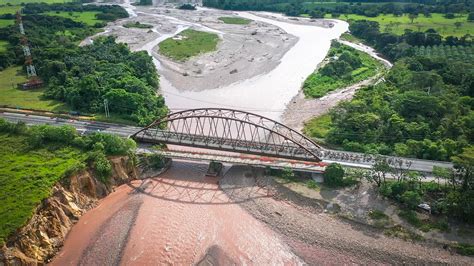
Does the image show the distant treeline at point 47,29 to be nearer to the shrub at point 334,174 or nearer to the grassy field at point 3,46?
the grassy field at point 3,46

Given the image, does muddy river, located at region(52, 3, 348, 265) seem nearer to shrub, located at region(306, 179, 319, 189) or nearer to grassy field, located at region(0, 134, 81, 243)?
grassy field, located at region(0, 134, 81, 243)

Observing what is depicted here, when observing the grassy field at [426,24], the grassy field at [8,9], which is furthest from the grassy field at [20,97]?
the grassy field at [426,24]

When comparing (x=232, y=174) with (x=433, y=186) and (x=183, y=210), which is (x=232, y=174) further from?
(x=433, y=186)

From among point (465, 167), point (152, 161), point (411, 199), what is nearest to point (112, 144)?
point (152, 161)

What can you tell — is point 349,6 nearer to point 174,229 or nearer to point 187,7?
point 187,7

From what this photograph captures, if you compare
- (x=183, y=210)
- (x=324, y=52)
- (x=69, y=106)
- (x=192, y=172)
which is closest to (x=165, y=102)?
(x=69, y=106)

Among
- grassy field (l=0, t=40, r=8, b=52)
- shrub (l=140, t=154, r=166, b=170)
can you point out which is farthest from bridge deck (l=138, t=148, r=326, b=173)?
grassy field (l=0, t=40, r=8, b=52)
